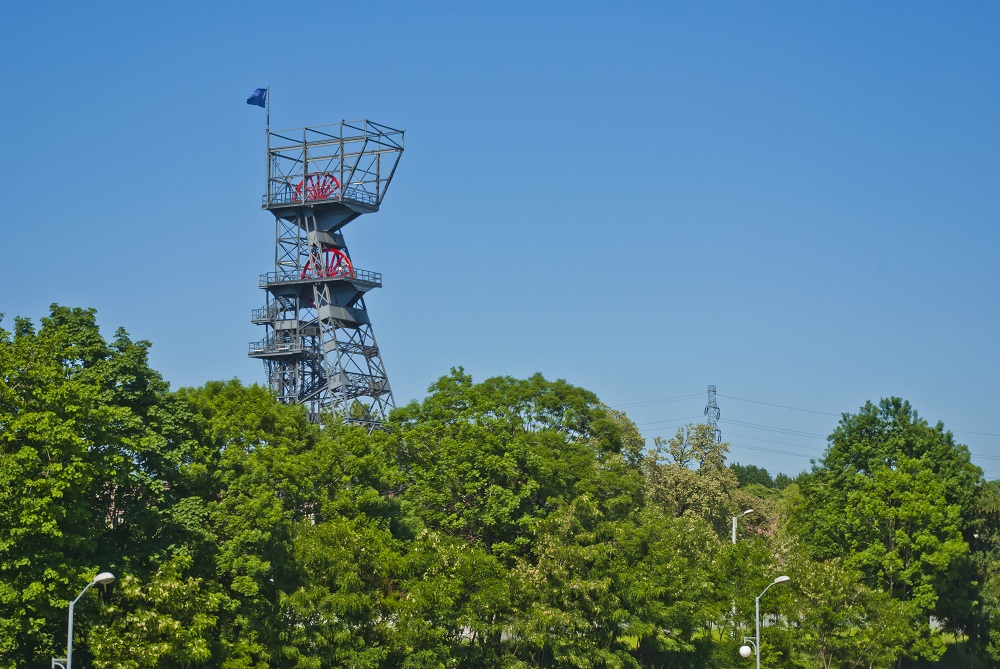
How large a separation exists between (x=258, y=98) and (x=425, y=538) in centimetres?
5077

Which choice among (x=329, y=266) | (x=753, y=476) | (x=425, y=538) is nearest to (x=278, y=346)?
(x=329, y=266)

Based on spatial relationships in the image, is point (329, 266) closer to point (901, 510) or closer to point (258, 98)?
point (258, 98)

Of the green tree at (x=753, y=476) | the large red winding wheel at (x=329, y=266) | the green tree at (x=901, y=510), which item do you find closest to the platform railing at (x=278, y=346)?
the large red winding wheel at (x=329, y=266)

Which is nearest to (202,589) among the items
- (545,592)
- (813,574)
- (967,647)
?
(545,592)

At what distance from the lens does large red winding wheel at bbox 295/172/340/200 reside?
9100cm

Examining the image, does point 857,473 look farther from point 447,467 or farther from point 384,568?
point 384,568

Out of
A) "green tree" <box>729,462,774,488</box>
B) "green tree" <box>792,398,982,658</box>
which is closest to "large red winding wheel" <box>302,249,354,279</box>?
"green tree" <box>792,398,982,658</box>

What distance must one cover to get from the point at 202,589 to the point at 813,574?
1098 inches

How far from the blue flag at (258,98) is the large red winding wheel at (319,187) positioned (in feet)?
→ 23.3

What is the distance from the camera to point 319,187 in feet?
300

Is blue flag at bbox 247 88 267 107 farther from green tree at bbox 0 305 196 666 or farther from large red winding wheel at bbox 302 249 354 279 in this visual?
green tree at bbox 0 305 196 666

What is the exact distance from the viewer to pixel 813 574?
57344 mm

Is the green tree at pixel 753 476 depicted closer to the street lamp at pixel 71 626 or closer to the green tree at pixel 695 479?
the green tree at pixel 695 479

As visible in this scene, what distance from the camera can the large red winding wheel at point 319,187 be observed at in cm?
9100
